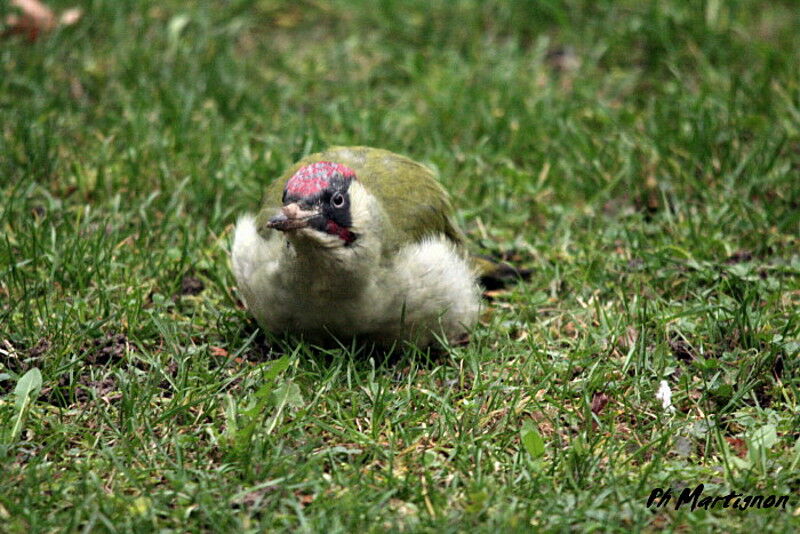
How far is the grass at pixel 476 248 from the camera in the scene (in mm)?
3525

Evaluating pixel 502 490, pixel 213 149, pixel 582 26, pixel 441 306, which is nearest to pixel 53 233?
pixel 213 149

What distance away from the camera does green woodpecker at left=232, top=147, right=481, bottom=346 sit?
402 centimetres

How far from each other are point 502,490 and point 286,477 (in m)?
0.70

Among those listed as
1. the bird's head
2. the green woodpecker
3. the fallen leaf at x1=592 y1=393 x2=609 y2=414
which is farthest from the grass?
the bird's head

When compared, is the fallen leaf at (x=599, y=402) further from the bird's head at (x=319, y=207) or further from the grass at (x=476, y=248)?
the bird's head at (x=319, y=207)

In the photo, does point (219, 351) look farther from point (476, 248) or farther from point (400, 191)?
point (476, 248)

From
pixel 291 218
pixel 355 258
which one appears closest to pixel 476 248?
pixel 355 258

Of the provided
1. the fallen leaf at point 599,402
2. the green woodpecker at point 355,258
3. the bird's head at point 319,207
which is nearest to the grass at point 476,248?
the fallen leaf at point 599,402

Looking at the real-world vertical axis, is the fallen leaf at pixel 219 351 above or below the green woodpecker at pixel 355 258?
below

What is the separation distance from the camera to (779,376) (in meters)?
4.25

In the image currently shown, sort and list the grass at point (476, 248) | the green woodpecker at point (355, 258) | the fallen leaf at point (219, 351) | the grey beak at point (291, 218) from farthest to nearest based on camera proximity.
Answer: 1. the fallen leaf at point (219, 351)
2. the green woodpecker at point (355, 258)
3. the grey beak at point (291, 218)
4. the grass at point (476, 248)

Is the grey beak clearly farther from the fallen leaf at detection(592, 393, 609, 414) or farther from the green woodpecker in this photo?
the fallen leaf at detection(592, 393, 609, 414)

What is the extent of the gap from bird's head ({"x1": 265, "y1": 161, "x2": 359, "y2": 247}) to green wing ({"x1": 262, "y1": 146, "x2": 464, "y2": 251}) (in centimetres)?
37

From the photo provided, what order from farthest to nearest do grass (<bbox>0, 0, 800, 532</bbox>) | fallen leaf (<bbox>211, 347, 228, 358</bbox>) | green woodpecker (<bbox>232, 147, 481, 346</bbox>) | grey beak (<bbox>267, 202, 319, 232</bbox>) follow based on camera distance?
fallen leaf (<bbox>211, 347, 228, 358</bbox>)
green woodpecker (<bbox>232, 147, 481, 346</bbox>)
grey beak (<bbox>267, 202, 319, 232</bbox>)
grass (<bbox>0, 0, 800, 532</bbox>)
